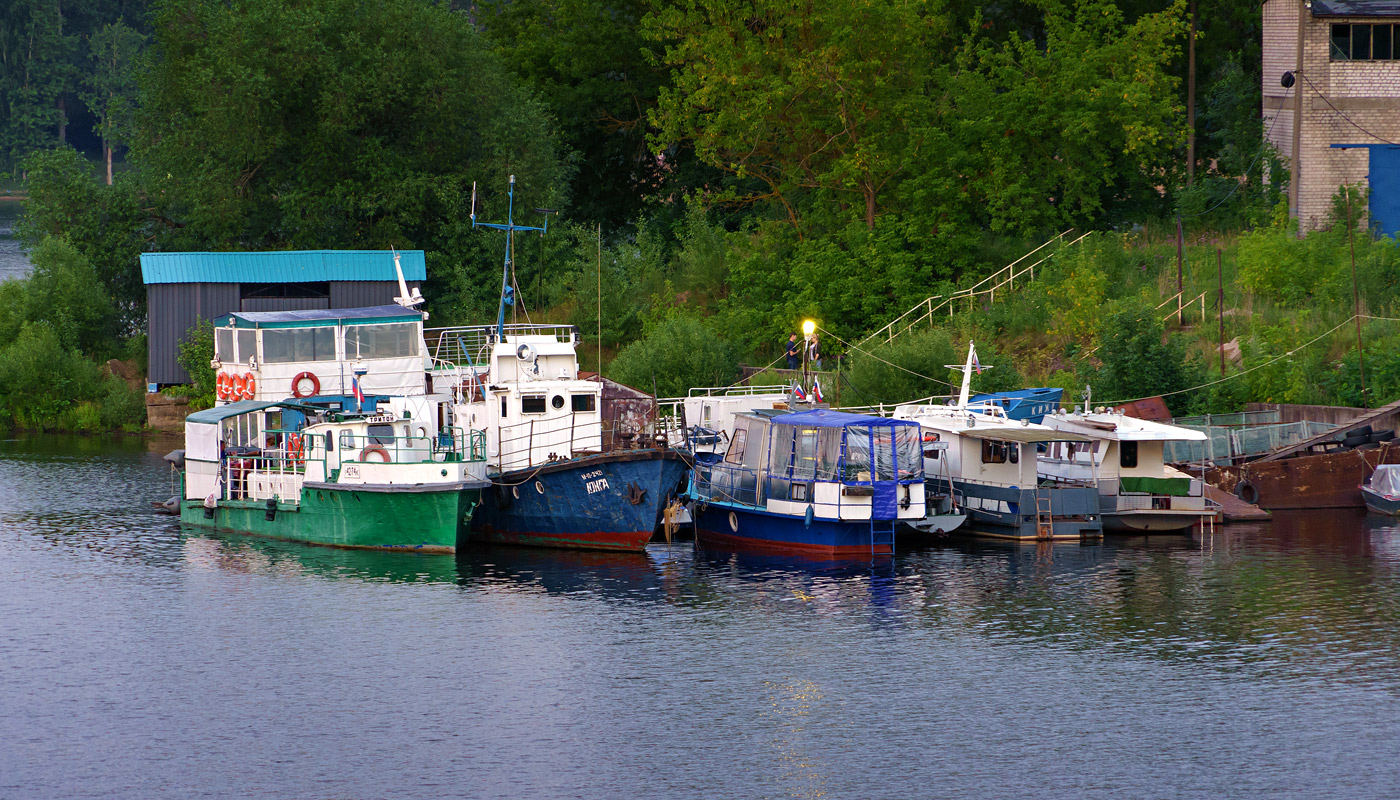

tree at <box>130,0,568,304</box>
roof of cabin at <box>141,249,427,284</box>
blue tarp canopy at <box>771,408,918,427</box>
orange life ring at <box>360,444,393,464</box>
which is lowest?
orange life ring at <box>360,444,393,464</box>

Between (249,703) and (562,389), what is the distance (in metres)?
15.6

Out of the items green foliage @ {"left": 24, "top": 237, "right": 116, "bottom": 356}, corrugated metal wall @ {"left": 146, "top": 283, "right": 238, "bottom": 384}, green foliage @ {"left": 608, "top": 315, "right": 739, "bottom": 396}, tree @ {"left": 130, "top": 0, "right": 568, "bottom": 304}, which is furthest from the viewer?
green foliage @ {"left": 24, "top": 237, "right": 116, "bottom": 356}

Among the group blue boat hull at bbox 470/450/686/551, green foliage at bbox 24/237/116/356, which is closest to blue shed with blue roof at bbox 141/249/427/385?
green foliage at bbox 24/237/116/356

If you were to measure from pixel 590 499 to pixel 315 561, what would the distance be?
23.7 ft

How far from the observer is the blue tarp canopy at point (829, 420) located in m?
39.8

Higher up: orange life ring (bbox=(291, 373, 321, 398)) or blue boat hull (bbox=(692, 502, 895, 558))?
orange life ring (bbox=(291, 373, 321, 398))

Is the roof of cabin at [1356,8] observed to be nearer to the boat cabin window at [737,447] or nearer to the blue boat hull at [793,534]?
the boat cabin window at [737,447]

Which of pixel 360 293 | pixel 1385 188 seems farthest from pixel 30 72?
pixel 1385 188

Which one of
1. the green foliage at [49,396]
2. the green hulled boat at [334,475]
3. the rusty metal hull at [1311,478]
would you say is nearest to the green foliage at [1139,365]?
the rusty metal hull at [1311,478]

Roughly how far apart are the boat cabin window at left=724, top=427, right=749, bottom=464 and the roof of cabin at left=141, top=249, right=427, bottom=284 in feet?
99.6

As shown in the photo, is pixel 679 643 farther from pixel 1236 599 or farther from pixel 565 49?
pixel 565 49

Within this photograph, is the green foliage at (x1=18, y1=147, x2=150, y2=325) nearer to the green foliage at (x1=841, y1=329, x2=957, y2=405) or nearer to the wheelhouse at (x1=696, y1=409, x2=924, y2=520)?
the green foliage at (x1=841, y1=329, x2=957, y2=405)

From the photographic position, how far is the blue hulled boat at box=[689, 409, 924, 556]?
129 ft

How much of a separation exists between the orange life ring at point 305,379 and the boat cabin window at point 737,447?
42.2ft
